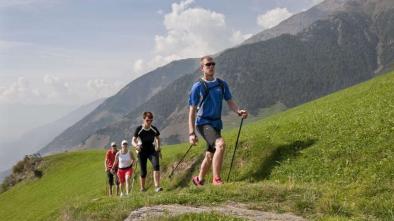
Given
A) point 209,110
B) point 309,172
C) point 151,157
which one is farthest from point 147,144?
point 309,172

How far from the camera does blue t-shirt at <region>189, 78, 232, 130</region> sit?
1413cm

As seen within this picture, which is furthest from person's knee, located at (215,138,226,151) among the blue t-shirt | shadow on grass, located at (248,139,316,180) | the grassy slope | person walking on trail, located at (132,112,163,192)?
person walking on trail, located at (132,112,163,192)

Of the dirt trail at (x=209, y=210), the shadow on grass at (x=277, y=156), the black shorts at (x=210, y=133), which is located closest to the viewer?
the dirt trail at (x=209, y=210)

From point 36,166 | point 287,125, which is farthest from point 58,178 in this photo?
point 287,125

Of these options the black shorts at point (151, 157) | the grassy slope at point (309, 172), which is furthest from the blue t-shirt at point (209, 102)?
the black shorts at point (151, 157)

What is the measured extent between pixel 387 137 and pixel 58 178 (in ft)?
130

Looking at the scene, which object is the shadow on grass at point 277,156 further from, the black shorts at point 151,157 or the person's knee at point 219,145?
the person's knee at point 219,145

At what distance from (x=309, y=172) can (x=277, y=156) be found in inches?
100

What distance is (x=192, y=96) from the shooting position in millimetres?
14195

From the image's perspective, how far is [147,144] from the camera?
61.9 feet

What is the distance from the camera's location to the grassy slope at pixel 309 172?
1055cm

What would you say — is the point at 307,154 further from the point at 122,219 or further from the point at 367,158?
the point at 122,219

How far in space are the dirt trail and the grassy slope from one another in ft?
1.38

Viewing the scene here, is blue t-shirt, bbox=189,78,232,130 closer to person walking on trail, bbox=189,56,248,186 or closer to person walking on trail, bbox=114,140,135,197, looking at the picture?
person walking on trail, bbox=189,56,248,186
